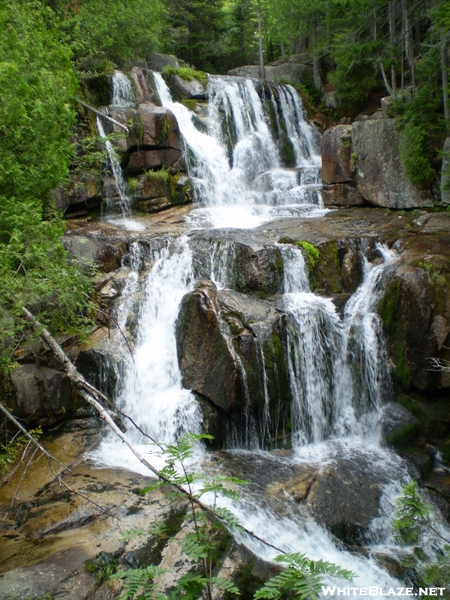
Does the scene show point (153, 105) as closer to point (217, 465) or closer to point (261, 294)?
point (261, 294)

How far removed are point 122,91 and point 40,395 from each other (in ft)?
37.8

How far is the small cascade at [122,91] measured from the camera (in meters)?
14.8

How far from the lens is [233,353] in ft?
25.3

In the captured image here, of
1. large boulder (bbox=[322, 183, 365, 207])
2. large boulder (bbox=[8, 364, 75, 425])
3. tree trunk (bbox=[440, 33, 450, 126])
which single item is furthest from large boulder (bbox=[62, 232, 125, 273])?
tree trunk (bbox=[440, 33, 450, 126])

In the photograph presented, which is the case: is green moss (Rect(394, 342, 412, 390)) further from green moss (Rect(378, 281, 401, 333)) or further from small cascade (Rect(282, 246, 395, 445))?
green moss (Rect(378, 281, 401, 333))

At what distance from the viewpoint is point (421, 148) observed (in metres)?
12.0

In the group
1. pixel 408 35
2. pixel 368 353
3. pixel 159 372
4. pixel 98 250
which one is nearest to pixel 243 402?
pixel 159 372

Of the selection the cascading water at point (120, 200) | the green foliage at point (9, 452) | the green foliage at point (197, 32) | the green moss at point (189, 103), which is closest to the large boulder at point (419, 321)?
the green foliage at point (9, 452)

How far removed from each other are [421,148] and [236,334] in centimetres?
822

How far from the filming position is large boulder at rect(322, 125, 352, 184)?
1384 centimetres

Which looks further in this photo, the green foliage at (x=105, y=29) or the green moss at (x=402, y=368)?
the green foliage at (x=105, y=29)

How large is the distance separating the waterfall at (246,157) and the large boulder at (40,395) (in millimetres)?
6386

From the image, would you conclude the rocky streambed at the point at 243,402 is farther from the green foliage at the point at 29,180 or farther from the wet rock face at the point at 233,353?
the green foliage at the point at 29,180

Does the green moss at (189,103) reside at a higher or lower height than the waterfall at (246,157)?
higher
